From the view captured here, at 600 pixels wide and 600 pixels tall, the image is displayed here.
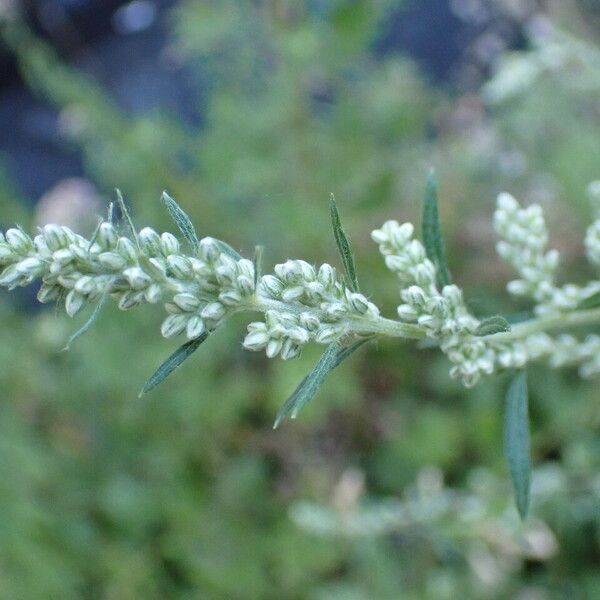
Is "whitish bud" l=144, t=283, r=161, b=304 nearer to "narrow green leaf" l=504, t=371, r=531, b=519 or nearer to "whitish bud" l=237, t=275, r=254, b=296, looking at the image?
"whitish bud" l=237, t=275, r=254, b=296

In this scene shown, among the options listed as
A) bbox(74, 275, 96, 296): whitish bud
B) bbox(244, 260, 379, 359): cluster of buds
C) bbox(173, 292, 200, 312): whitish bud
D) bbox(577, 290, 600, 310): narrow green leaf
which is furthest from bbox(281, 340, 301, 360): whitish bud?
bbox(577, 290, 600, 310): narrow green leaf

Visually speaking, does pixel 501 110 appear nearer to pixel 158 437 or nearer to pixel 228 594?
pixel 158 437

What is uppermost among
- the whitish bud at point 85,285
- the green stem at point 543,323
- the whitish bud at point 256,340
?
the whitish bud at point 85,285

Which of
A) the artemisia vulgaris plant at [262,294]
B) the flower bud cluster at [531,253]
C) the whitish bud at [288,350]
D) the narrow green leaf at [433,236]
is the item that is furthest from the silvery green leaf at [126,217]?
the flower bud cluster at [531,253]

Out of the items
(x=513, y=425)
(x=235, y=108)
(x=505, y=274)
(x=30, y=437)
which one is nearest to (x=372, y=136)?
(x=235, y=108)

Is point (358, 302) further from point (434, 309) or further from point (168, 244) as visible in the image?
point (168, 244)

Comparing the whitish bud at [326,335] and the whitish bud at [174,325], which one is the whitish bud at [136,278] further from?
the whitish bud at [326,335]

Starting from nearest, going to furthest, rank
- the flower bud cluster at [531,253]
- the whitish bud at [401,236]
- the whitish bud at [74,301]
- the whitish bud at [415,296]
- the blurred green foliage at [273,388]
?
the whitish bud at [74,301] → the whitish bud at [415,296] → the whitish bud at [401,236] → the flower bud cluster at [531,253] → the blurred green foliage at [273,388]
